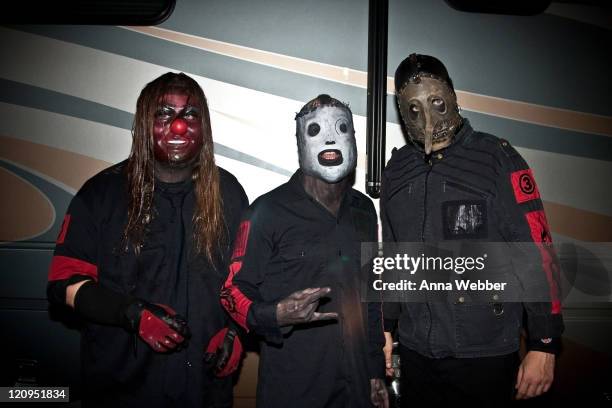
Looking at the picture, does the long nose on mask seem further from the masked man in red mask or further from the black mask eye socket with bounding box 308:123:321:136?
the masked man in red mask

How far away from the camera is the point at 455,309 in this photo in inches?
96.3

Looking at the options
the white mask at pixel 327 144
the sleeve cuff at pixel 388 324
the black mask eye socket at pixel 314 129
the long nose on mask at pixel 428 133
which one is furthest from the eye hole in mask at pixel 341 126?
the sleeve cuff at pixel 388 324

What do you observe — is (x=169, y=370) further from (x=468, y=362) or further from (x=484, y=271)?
(x=484, y=271)

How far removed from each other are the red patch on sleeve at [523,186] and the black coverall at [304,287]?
87 cm

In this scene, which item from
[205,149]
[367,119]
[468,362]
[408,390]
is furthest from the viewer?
[367,119]

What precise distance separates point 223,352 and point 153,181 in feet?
3.65

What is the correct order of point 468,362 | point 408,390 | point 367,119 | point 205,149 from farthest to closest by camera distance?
1. point 367,119
2. point 205,149
3. point 408,390
4. point 468,362

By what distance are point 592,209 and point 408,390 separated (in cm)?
187

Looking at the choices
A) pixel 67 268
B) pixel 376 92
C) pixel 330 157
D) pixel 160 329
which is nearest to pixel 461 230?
pixel 330 157

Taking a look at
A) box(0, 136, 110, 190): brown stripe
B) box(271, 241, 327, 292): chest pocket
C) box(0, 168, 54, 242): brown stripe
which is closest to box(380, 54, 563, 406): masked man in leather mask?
box(271, 241, 327, 292): chest pocket

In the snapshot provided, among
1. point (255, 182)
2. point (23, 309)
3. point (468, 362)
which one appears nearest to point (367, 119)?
point (255, 182)

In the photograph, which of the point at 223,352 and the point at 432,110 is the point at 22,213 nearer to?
the point at 223,352

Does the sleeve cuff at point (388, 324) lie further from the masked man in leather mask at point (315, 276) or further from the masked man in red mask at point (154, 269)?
the masked man in red mask at point (154, 269)

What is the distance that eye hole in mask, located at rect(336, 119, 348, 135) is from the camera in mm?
2672
